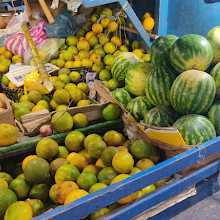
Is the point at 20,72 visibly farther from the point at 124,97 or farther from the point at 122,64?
the point at 124,97

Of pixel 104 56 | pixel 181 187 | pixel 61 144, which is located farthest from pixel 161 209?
pixel 104 56

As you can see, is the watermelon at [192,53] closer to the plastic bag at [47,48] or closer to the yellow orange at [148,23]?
the yellow orange at [148,23]

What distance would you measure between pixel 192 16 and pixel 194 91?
2466 mm

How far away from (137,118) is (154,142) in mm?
349

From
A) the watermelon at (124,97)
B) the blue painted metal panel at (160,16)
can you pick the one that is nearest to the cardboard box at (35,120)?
the watermelon at (124,97)

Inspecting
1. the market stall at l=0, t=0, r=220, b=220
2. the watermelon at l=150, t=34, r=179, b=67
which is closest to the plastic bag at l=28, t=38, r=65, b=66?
the market stall at l=0, t=0, r=220, b=220

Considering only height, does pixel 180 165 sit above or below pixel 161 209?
above

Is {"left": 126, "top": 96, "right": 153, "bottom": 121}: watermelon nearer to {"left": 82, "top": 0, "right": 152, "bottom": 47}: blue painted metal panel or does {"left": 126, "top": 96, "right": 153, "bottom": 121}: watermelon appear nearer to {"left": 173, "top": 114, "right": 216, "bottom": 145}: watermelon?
{"left": 173, "top": 114, "right": 216, "bottom": 145}: watermelon

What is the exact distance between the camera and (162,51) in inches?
69.3

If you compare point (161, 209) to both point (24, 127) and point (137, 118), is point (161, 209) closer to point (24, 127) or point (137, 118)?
point (137, 118)

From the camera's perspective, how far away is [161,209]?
1.25m

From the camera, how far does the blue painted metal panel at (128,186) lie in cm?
96

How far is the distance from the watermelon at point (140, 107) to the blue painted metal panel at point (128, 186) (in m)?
0.61

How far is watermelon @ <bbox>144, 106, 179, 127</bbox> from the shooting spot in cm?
155
